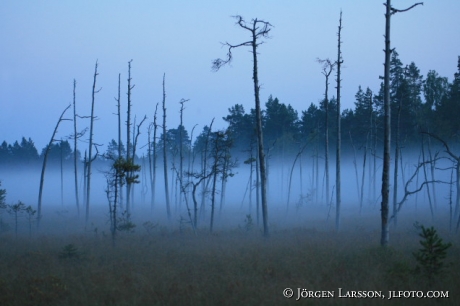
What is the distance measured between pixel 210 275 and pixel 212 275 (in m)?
0.06

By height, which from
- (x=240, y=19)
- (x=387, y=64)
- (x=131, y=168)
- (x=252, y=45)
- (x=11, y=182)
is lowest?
(x=11, y=182)

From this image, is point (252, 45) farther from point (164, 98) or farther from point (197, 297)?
point (164, 98)

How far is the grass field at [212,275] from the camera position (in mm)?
8719

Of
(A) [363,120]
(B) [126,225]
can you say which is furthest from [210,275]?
(A) [363,120]

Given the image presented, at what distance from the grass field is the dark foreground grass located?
0.02 m

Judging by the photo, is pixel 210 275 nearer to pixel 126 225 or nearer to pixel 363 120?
pixel 126 225

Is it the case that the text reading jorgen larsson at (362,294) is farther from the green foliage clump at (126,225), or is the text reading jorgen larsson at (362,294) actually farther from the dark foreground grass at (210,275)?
the green foliage clump at (126,225)

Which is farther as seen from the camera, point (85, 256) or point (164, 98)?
point (164, 98)

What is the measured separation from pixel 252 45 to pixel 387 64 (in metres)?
6.75

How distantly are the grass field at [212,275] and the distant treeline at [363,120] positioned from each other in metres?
9.40

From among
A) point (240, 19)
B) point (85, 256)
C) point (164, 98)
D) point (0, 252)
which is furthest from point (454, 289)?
point (164, 98)

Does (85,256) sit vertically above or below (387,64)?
below

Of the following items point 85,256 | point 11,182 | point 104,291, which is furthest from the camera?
point 11,182

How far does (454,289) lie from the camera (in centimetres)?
872
